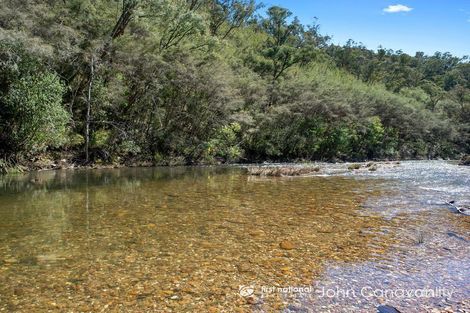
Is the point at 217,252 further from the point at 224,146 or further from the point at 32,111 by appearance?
the point at 224,146

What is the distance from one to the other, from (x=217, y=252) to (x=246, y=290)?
188 centimetres

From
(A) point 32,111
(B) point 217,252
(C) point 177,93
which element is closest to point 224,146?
(C) point 177,93

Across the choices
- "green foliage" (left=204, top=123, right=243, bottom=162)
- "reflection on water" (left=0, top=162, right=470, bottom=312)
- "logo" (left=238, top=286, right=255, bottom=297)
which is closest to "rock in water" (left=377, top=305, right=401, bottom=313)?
"reflection on water" (left=0, top=162, right=470, bottom=312)

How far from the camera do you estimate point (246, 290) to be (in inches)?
229

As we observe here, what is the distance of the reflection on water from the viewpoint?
5.47 meters

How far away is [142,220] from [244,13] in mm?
52812

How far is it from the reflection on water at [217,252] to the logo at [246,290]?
0.07 meters

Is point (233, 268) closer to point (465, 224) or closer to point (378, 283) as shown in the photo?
point (378, 283)

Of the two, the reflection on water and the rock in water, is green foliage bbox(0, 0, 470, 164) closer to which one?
the reflection on water

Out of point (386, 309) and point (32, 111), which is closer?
point (386, 309)

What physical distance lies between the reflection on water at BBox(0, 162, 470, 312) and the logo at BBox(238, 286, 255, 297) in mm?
70

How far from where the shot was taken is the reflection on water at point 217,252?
5.47 meters

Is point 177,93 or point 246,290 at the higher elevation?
point 177,93

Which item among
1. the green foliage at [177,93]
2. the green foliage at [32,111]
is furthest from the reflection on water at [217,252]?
the green foliage at [177,93]
